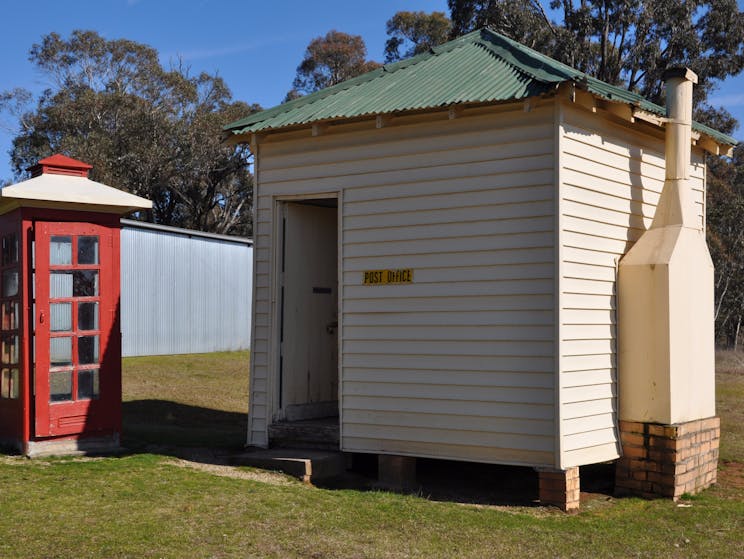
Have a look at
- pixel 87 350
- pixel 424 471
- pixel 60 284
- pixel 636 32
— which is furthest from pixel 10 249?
pixel 636 32

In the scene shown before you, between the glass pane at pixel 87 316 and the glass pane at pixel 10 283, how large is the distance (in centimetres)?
72

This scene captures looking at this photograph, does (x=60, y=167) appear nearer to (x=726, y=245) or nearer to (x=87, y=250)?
(x=87, y=250)

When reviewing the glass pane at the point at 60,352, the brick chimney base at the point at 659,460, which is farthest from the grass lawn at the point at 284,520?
the glass pane at the point at 60,352

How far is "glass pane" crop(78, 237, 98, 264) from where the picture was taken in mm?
9844

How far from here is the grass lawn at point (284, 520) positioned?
654 cm

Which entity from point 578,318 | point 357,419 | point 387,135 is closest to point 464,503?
point 357,419

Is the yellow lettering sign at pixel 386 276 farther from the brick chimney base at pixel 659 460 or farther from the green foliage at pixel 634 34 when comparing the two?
the green foliage at pixel 634 34

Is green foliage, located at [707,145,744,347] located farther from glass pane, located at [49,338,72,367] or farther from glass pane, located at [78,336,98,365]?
glass pane, located at [49,338,72,367]

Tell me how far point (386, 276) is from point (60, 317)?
363 centimetres

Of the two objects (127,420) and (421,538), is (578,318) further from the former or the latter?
(127,420)

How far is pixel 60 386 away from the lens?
9.66 meters

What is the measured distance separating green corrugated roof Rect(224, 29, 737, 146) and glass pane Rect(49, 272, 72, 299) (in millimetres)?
2471

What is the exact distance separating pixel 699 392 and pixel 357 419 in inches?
144

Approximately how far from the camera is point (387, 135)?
364 inches
